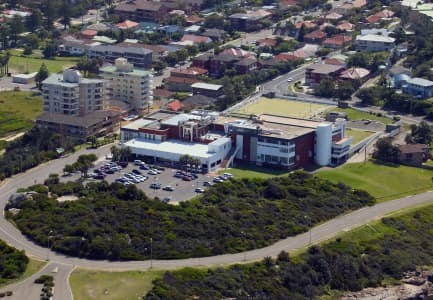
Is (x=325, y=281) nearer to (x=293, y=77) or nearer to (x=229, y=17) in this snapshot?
(x=293, y=77)

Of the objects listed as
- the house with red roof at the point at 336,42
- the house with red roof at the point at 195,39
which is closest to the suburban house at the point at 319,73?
the house with red roof at the point at 336,42

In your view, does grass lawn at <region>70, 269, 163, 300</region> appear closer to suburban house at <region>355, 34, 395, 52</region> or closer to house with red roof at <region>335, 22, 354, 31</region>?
suburban house at <region>355, 34, 395, 52</region>

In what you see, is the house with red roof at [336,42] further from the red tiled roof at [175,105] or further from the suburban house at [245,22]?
the red tiled roof at [175,105]

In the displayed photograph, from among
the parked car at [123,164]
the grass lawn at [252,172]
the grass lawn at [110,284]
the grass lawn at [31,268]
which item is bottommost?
the grass lawn at [110,284]

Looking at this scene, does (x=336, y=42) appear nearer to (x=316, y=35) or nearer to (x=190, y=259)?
(x=316, y=35)

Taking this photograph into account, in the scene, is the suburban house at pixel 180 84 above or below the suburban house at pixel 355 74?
below

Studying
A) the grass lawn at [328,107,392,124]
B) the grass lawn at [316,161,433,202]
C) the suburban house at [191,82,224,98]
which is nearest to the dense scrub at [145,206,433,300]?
the grass lawn at [316,161,433,202]

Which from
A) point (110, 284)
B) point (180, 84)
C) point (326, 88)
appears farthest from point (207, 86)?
point (110, 284)
